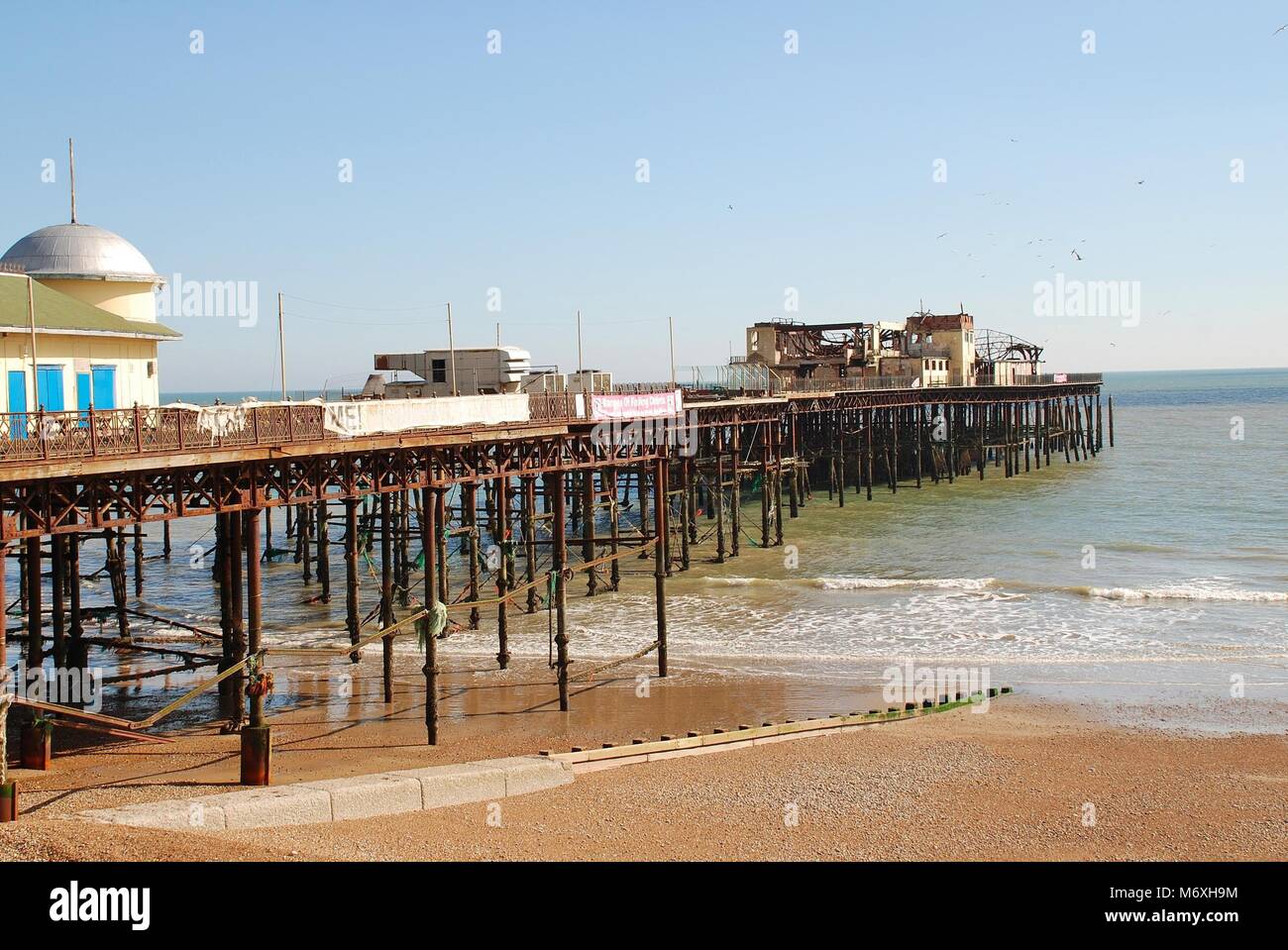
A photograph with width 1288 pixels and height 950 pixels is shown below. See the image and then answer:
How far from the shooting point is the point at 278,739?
806 inches

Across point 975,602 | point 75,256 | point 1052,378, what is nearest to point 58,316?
point 75,256

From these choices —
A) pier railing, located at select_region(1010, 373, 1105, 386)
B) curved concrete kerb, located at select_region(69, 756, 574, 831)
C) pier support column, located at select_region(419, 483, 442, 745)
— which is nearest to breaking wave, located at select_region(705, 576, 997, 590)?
pier support column, located at select_region(419, 483, 442, 745)

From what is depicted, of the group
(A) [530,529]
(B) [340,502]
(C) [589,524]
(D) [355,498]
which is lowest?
Answer: (A) [530,529]

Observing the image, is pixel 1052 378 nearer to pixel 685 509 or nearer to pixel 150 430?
pixel 685 509

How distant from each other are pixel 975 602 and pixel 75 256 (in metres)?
23.5

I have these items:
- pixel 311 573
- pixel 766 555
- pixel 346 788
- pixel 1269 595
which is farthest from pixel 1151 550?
pixel 346 788

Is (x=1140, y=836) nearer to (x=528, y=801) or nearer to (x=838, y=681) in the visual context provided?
(x=528, y=801)

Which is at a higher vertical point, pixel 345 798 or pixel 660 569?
pixel 660 569

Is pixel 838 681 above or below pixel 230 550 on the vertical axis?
below

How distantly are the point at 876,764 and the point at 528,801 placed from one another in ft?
17.5

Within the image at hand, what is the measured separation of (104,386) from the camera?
21.2 m

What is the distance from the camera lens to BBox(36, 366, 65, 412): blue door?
19531mm

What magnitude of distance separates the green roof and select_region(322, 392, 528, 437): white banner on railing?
4177 mm

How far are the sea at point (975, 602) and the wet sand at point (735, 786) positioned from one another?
2781 mm
